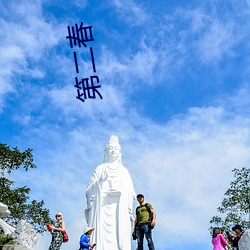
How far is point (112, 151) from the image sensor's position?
15109mm

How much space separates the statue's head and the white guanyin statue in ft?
0.90

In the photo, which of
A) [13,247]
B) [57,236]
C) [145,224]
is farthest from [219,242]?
[13,247]

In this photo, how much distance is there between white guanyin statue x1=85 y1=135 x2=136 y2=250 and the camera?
1401 centimetres

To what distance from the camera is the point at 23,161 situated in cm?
2250

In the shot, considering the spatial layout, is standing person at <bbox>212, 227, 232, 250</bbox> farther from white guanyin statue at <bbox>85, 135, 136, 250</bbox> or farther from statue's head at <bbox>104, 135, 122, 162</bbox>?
statue's head at <bbox>104, 135, 122, 162</bbox>

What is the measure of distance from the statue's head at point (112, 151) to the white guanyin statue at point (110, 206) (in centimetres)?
28

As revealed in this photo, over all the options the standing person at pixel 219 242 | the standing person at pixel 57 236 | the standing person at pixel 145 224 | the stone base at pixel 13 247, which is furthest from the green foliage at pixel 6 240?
the standing person at pixel 219 242

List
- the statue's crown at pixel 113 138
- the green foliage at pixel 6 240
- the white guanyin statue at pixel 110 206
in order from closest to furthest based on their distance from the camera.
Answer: the green foliage at pixel 6 240
the white guanyin statue at pixel 110 206
the statue's crown at pixel 113 138

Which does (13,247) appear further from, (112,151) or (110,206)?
(112,151)

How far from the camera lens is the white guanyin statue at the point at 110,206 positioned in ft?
46.0

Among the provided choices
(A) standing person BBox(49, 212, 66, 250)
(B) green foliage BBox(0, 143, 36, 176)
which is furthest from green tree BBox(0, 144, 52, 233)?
(A) standing person BBox(49, 212, 66, 250)

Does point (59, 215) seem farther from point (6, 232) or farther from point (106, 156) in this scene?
point (106, 156)

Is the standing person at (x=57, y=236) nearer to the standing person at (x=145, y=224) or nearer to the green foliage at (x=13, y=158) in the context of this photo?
the standing person at (x=145, y=224)

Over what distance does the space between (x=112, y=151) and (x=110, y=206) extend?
5.71ft
